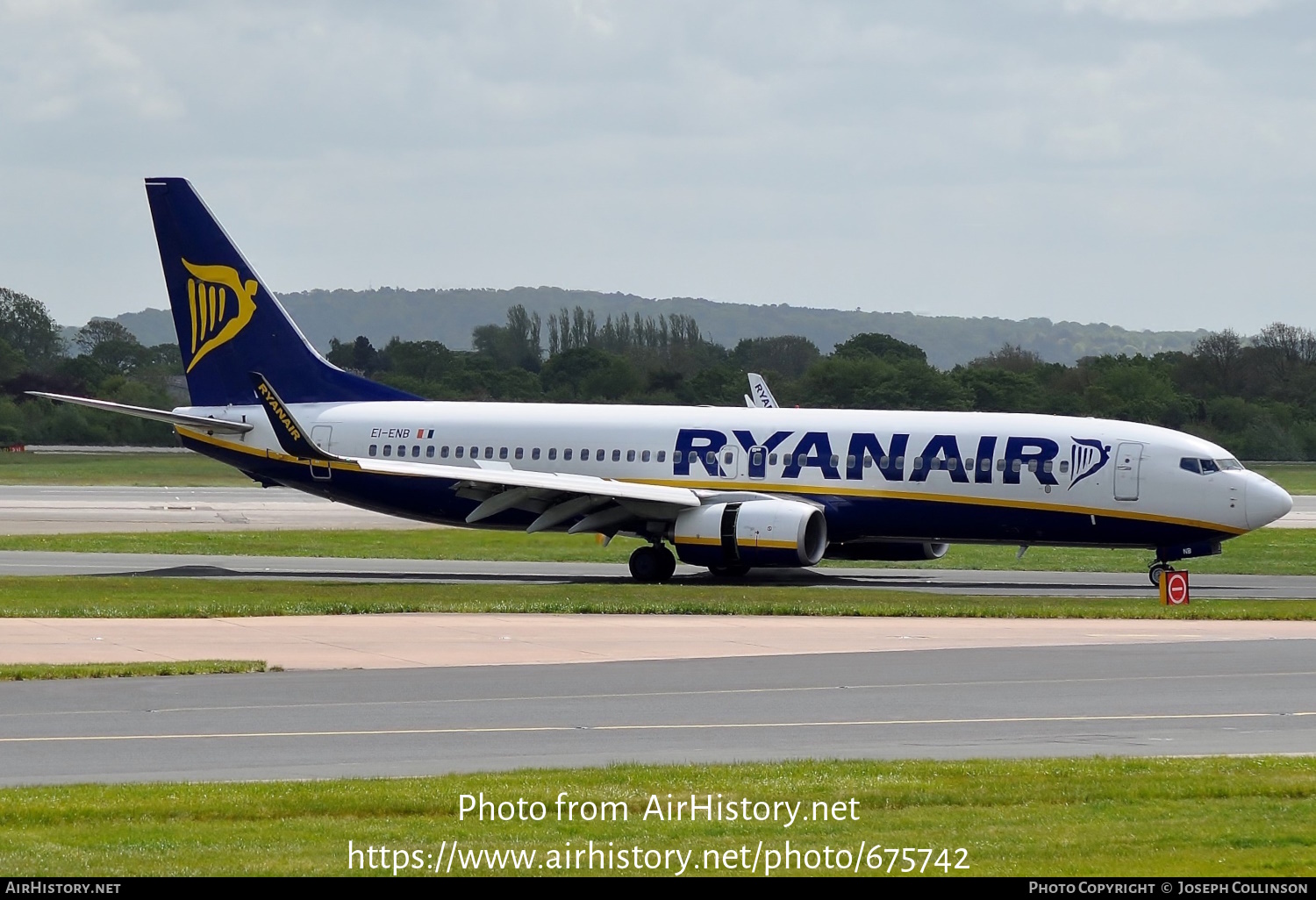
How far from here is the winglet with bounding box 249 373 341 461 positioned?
118ft

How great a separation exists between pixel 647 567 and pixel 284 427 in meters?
7.84

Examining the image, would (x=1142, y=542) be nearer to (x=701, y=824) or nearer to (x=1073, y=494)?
(x=1073, y=494)

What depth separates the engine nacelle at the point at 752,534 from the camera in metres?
35.2

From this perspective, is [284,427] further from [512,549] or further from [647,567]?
[512,549]

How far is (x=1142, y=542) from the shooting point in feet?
117

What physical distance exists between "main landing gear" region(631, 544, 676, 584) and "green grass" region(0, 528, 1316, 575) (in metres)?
6.53

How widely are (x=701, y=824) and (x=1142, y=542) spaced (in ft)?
85.2

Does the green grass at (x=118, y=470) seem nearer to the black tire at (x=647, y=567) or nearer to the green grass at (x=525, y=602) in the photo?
the black tire at (x=647, y=567)

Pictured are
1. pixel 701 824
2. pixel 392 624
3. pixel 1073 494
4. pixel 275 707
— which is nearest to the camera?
pixel 701 824

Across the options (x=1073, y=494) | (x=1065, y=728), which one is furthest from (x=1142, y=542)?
(x=1065, y=728)

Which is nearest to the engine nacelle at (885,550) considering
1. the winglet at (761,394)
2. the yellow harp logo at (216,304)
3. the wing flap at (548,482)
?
the wing flap at (548,482)

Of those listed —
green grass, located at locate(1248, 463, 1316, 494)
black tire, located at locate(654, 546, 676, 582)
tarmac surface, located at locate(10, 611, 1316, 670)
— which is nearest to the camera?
tarmac surface, located at locate(10, 611, 1316, 670)

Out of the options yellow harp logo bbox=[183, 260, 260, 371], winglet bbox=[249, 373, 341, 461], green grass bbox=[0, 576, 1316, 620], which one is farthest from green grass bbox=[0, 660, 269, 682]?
yellow harp logo bbox=[183, 260, 260, 371]

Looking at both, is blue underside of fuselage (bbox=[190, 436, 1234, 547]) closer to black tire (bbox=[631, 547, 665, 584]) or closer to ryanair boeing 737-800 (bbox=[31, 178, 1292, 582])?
ryanair boeing 737-800 (bbox=[31, 178, 1292, 582])
